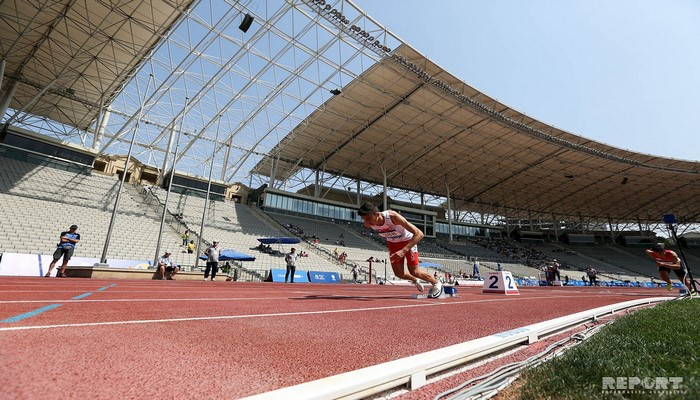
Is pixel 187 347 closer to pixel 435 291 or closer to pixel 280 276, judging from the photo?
pixel 435 291

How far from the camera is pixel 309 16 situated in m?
20.5

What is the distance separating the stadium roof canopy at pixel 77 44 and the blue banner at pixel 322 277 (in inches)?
702

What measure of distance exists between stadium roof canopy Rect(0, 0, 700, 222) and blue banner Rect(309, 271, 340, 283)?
40.8 feet

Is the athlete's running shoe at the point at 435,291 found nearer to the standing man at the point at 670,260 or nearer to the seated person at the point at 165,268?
the standing man at the point at 670,260

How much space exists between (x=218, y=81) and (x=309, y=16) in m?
9.65

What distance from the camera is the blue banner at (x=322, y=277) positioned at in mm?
20597

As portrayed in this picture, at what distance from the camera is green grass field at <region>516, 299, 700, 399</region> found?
1168 mm

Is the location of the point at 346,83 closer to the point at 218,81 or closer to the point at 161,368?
the point at 218,81

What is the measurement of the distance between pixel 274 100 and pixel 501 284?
2521cm

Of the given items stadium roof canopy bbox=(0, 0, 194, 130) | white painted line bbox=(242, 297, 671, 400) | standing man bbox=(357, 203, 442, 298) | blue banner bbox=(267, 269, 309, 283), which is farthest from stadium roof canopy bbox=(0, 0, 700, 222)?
white painted line bbox=(242, 297, 671, 400)

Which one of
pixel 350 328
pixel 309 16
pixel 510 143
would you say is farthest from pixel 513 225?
pixel 350 328

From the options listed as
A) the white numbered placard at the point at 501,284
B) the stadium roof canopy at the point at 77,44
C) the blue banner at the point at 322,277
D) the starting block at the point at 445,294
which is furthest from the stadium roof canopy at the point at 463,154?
the starting block at the point at 445,294

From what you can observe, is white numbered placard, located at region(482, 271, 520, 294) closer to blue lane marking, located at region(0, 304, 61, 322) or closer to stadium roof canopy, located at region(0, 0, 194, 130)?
blue lane marking, located at region(0, 304, 61, 322)

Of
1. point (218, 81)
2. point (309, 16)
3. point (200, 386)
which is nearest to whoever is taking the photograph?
point (200, 386)
